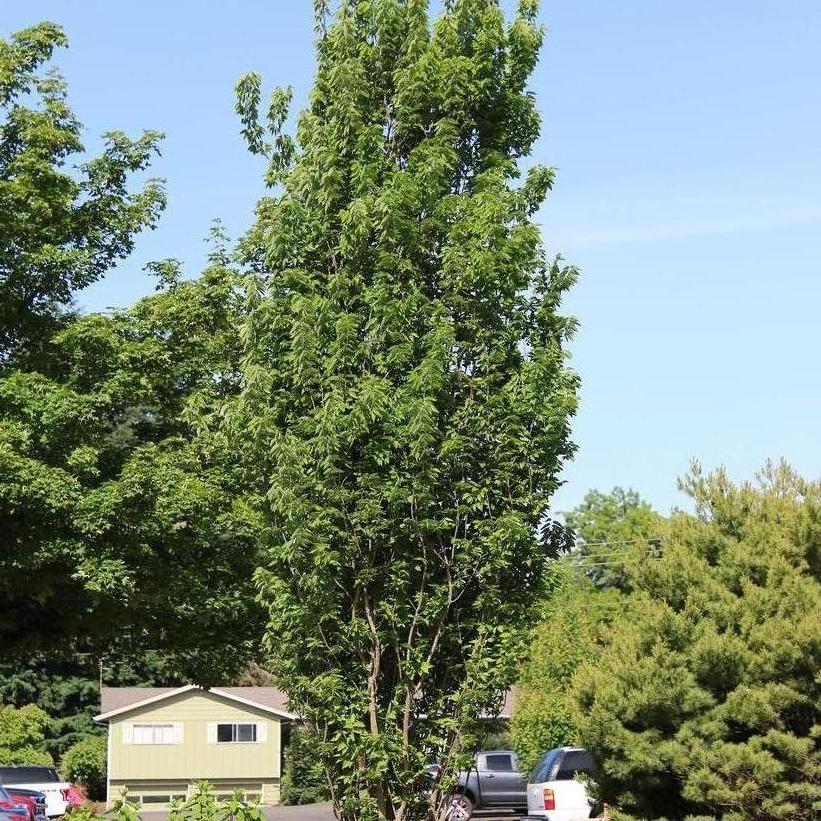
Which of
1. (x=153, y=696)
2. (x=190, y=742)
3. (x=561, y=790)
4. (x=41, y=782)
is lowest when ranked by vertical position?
(x=41, y=782)

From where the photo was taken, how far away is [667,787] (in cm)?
1449

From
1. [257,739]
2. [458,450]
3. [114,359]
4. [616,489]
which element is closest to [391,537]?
[458,450]

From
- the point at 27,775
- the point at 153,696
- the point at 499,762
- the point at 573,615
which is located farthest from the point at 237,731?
the point at 499,762

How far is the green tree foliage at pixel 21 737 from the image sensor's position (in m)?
55.4

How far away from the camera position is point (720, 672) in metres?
14.0

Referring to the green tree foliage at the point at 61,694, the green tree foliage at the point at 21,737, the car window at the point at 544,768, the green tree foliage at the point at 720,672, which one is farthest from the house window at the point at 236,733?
the green tree foliage at the point at 720,672

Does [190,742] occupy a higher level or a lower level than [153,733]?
lower

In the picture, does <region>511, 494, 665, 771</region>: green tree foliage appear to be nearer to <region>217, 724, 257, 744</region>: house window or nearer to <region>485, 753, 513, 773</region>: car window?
<region>485, 753, 513, 773</region>: car window

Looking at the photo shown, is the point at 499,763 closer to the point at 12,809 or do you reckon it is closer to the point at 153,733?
the point at 12,809

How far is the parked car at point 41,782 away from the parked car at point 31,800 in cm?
178

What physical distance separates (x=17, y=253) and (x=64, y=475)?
454 cm

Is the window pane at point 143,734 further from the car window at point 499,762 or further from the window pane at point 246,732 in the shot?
the car window at point 499,762

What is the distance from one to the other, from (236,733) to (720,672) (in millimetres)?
44471

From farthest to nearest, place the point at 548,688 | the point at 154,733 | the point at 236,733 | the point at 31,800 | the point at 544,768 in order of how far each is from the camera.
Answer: the point at 236,733 < the point at 154,733 < the point at 548,688 < the point at 31,800 < the point at 544,768
